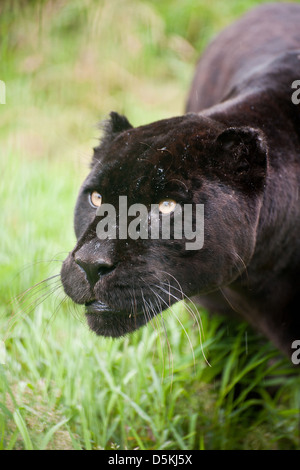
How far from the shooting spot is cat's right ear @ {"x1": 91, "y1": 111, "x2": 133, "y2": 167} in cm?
216

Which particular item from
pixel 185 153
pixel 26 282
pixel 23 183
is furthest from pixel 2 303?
pixel 185 153

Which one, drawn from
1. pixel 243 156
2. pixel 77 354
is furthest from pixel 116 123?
pixel 77 354

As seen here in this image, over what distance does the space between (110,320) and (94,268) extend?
225mm

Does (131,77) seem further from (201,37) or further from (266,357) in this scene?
(266,357)

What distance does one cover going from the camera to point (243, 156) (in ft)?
6.06

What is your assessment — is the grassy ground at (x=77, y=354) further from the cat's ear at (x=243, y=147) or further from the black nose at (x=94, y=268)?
the cat's ear at (x=243, y=147)

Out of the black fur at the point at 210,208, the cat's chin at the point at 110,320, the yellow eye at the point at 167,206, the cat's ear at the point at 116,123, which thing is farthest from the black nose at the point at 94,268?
the cat's ear at the point at 116,123

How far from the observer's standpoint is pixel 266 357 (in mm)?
2775

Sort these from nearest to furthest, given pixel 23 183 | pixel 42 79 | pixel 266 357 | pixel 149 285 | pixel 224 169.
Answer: pixel 149 285 < pixel 224 169 < pixel 266 357 < pixel 23 183 < pixel 42 79

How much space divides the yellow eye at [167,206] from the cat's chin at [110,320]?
357 millimetres

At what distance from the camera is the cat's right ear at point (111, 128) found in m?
2.16
